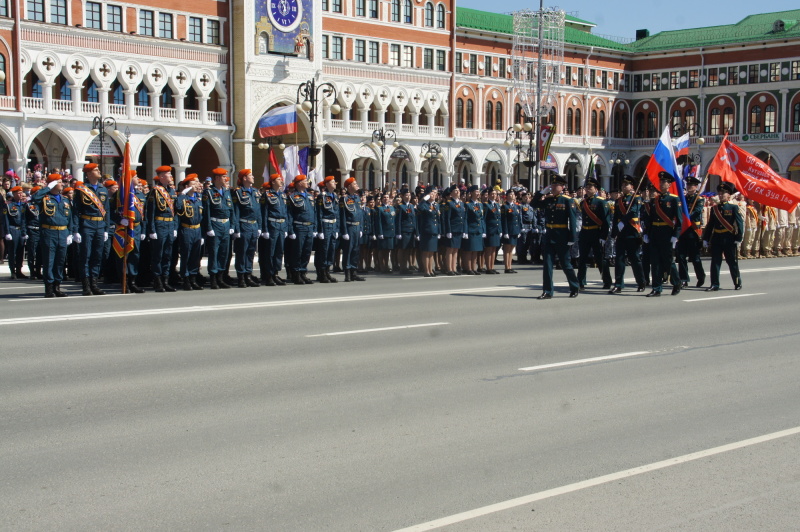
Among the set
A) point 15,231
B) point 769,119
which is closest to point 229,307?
point 15,231

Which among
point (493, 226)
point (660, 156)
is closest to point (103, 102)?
point (493, 226)

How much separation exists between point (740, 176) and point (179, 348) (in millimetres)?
16785

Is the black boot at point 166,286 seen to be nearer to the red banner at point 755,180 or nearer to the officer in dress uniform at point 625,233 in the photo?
the officer in dress uniform at point 625,233

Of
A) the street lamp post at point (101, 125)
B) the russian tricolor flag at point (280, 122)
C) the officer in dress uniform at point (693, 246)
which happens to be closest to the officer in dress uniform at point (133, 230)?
the officer in dress uniform at point (693, 246)

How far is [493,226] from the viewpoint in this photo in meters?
22.0

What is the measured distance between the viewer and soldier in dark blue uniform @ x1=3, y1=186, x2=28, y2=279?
20141 millimetres

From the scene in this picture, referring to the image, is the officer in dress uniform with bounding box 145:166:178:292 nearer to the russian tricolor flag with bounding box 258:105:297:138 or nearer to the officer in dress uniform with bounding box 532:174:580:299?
the officer in dress uniform with bounding box 532:174:580:299

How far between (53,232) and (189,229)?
2306mm

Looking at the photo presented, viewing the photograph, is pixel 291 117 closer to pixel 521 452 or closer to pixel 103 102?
pixel 103 102

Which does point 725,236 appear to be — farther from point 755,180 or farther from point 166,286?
point 166,286

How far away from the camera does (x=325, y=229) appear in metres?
19.0

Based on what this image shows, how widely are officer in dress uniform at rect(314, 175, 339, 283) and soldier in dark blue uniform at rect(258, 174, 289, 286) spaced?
2.61ft

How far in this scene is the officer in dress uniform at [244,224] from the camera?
17828 millimetres

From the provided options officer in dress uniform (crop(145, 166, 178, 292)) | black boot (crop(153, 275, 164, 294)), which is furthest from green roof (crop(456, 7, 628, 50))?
black boot (crop(153, 275, 164, 294))
